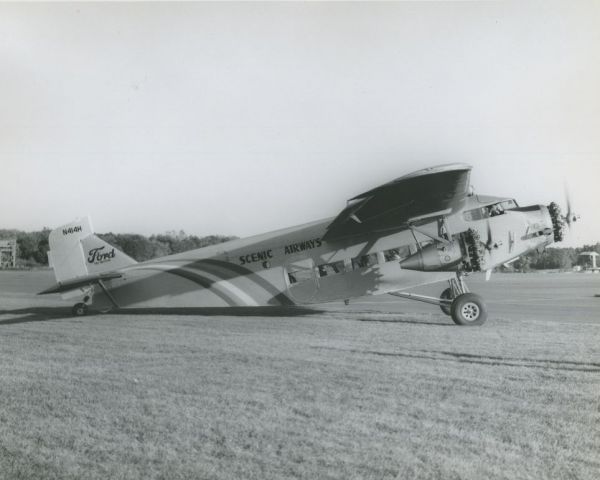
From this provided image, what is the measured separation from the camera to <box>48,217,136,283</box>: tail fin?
13.6m

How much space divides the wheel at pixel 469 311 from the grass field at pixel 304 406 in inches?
40.3

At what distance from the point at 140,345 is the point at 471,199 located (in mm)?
7903

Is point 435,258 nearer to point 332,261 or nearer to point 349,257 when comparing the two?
point 349,257

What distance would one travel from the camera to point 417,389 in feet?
19.3

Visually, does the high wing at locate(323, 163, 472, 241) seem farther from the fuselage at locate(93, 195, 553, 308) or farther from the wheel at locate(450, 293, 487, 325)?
the wheel at locate(450, 293, 487, 325)

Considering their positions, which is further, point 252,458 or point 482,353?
point 482,353

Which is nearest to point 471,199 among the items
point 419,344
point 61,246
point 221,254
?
point 419,344

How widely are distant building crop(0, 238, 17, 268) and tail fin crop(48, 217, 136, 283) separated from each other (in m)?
62.1

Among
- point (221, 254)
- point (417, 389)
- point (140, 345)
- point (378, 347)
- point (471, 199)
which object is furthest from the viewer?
point (221, 254)

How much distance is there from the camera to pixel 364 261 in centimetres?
1229

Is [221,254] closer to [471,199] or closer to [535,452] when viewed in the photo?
[471,199]

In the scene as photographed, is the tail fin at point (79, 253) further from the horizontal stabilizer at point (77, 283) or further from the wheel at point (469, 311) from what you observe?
the wheel at point (469, 311)

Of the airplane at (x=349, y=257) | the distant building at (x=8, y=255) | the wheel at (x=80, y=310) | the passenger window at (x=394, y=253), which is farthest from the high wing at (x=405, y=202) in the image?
the distant building at (x=8, y=255)

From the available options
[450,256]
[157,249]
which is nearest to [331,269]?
[450,256]
